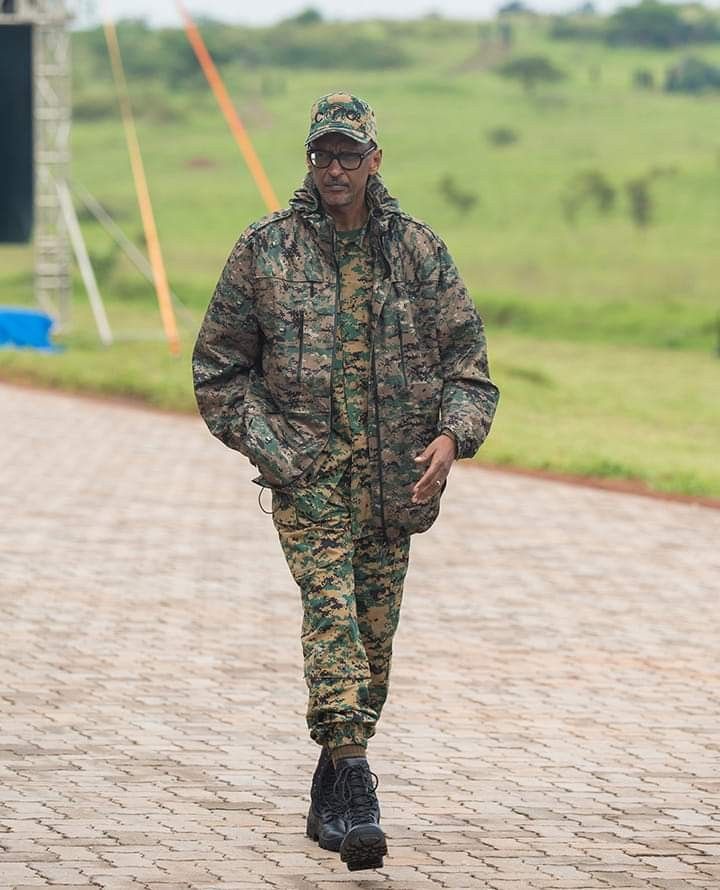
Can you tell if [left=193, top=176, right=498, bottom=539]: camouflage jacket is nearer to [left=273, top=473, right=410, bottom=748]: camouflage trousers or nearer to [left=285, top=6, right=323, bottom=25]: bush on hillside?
[left=273, top=473, right=410, bottom=748]: camouflage trousers

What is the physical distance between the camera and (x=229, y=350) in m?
4.99

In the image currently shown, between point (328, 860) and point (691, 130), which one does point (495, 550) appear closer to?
point (328, 860)

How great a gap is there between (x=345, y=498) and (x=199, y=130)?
227 ft

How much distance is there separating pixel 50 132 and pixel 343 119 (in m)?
21.7

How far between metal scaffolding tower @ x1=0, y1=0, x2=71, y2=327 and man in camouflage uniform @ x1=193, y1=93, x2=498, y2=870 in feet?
67.7

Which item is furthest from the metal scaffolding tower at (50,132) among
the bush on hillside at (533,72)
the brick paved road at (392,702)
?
the bush on hillside at (533,72)

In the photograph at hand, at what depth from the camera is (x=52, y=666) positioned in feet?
24.7

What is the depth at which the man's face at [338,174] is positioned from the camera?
15.8 ft

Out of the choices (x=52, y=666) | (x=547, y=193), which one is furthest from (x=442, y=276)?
(x=547, y=193)

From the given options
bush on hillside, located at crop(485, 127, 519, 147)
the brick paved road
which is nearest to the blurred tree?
bush on hillside, located at crop(485, 127, 519, 147)

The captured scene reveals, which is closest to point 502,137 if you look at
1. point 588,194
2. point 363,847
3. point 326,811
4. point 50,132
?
point 588,194

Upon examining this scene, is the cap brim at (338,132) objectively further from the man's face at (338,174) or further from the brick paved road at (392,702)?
the brick paved road at (392,702)

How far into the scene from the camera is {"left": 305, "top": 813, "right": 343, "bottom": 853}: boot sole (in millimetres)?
4957

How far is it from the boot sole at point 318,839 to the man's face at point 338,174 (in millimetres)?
1572
